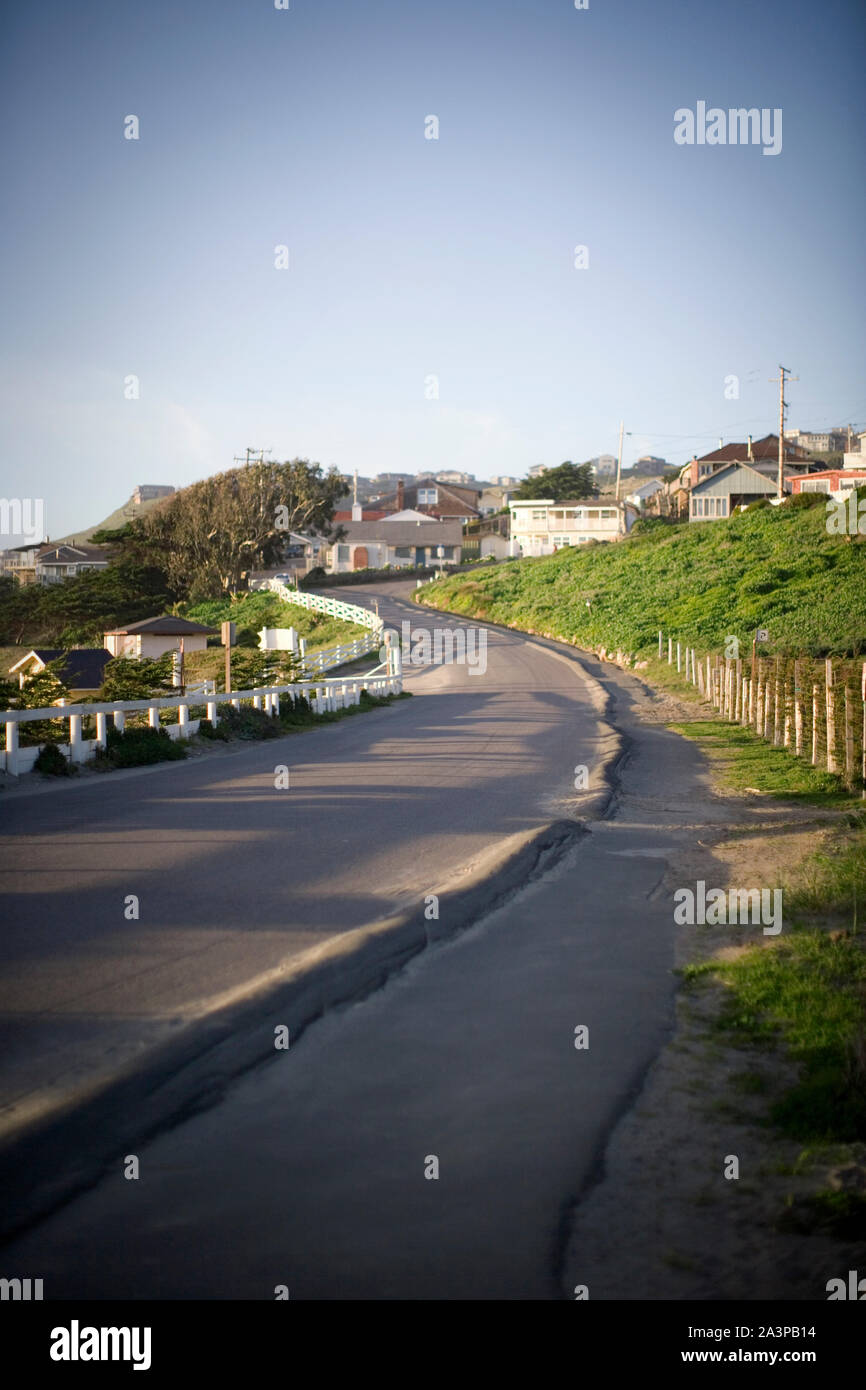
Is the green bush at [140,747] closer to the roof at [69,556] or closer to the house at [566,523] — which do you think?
the house at [566,523]

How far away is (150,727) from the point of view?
61.9 feet

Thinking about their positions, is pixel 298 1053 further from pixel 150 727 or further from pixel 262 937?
pixel 150 727

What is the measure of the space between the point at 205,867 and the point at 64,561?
339 ft

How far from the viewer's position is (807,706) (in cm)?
1895

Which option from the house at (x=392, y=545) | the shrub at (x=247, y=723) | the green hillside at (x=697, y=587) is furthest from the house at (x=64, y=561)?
the shrub at (x=247, y=723)

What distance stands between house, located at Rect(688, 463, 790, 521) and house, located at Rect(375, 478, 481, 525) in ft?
155

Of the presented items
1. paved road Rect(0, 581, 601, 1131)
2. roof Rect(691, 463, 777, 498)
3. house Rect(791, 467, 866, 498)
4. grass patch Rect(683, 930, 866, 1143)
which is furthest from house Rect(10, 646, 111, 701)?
roof Rect(691, 463, 777, 498)

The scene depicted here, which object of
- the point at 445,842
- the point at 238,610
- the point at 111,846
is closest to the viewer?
the point at 111,846

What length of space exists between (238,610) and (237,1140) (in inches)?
3121

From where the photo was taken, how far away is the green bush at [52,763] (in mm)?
16094

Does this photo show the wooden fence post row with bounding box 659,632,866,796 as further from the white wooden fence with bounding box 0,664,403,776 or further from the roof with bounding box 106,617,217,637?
the roof with bounding box 106,617,217,637

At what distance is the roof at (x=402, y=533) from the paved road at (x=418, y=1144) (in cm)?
11338

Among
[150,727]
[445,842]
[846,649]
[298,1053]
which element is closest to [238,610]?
[846,649]

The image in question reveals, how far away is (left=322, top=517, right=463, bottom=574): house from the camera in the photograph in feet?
390
